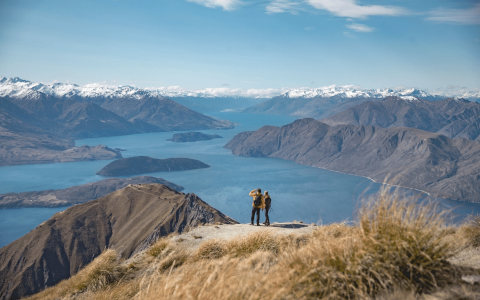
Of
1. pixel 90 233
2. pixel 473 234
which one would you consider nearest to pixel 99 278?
pixel 473 234

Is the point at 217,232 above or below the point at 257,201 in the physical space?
below

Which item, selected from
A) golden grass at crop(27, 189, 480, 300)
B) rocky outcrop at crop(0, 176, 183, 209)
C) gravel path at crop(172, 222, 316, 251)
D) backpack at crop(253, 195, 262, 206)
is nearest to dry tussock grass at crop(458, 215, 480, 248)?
golden grass at crop(27, 189, 480, 300)

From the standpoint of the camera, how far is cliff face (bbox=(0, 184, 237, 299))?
65.1 m

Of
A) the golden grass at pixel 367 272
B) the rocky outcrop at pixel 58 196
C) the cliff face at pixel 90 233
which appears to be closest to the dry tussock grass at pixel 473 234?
the golden grass at pixel 367 272

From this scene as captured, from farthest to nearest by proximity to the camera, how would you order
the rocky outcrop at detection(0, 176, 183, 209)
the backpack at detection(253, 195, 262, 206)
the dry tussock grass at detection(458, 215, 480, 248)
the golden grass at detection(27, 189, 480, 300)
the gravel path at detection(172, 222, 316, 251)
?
1. the rocky outcrop at detection(0, 176, 183, 209)
2. the backpack at detection(253, 195, 262, 206)
3. the gravel path at detection(172, 222, 316, 251)
4. the dry tussock grass at detection(458, 215, 480, 248)
5. the golden grass at detection(27, 189, 480, 300)

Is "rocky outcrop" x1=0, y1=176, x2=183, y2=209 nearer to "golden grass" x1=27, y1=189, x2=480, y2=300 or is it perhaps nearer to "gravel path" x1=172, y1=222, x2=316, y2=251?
"gravel path" x1=172, y1=222, x2=316, y2=251

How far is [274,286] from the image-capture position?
4812mm

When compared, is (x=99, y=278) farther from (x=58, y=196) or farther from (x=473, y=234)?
(x=58, y=196)

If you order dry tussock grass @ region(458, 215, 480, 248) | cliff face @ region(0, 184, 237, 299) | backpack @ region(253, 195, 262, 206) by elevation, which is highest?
dry tussock grass @ region(458, 215, 480, 248)

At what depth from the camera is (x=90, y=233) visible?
247ft

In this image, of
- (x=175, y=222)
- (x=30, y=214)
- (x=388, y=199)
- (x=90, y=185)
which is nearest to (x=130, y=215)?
(x=175, y=222)

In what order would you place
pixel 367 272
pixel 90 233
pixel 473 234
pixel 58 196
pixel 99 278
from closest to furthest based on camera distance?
pixel 367 272, pixel 473 234, pixel 99 278, pixel 90 233, pixel 58 196

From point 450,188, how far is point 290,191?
86.9 meters

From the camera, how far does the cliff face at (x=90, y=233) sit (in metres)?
65.1
